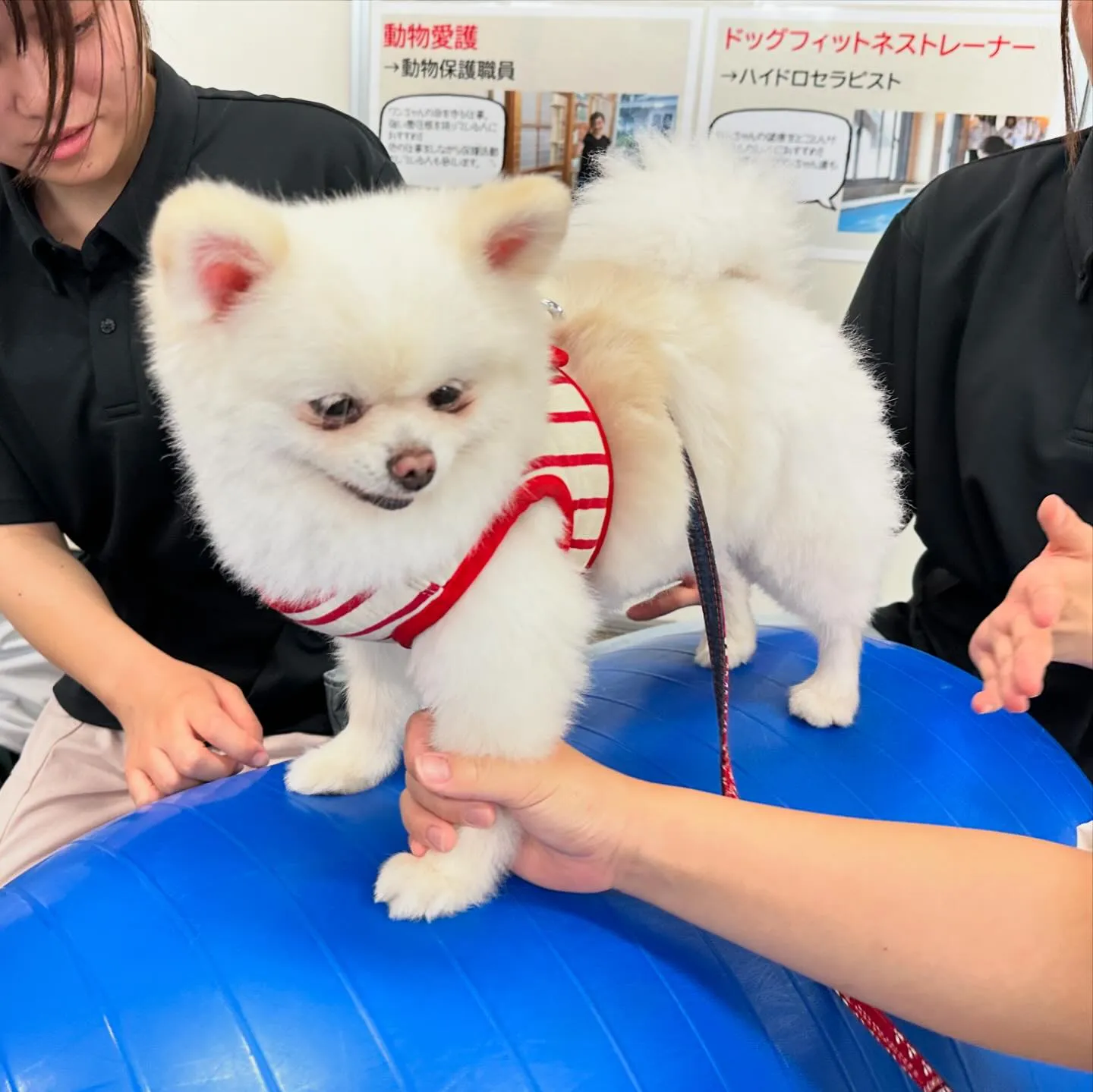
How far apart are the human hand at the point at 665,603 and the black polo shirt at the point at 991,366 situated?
325mm

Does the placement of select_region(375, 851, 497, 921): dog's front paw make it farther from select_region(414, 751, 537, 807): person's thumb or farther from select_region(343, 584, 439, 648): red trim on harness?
select_region(343, 584, 439, 648): red trim on harness

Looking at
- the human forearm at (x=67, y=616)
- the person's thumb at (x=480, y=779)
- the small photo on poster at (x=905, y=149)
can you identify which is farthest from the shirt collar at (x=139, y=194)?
the small photo on poster at (x=905, y=149)

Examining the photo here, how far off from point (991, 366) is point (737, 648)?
44 centimetres

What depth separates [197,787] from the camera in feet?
2.65

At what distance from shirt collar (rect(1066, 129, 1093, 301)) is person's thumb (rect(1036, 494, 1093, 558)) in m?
0.49

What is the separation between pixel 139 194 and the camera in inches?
34.9

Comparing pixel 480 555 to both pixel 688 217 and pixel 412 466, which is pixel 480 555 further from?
pixel 688 217

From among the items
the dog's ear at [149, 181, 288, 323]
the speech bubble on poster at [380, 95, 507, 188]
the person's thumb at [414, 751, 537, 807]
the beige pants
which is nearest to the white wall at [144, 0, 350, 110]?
the speech bubble on poster at [380, 95, 507, 188]

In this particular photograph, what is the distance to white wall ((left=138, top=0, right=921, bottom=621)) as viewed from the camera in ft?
5.27

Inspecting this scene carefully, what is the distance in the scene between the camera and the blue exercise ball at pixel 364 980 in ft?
1.81

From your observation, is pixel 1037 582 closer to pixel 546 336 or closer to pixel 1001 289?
pixel 546 336

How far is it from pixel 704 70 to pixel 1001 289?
0.75 m

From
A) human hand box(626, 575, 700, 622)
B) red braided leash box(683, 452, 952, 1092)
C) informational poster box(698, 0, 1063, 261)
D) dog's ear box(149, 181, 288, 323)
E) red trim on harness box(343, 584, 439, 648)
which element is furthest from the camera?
informational poster box(698, 0, 1063, 261)

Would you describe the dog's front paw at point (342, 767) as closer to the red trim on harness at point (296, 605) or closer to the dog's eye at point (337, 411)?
the red trim on harness at point (296, 605)
